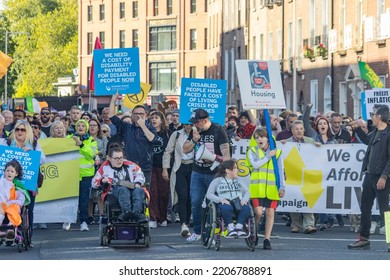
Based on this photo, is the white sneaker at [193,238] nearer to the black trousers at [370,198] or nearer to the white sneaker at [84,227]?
the black trousers at [370,198]

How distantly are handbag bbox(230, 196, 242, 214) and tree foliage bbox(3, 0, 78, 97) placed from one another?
97.4m

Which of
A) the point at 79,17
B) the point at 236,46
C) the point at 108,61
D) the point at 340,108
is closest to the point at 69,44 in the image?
the point at 79,17

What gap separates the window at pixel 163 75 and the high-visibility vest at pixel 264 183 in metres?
87.6

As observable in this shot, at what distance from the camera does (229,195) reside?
643 inches

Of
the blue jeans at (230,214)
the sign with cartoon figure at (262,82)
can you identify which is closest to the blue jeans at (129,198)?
the blue jeans at (230,214)

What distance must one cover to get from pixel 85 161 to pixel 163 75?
279ft

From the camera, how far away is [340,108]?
45.0 m

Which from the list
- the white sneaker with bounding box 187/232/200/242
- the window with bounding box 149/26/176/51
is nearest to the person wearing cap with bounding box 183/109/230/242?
the white sneaker with bounding box 187/232/200/242

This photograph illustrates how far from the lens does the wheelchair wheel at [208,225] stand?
16141 millimetres

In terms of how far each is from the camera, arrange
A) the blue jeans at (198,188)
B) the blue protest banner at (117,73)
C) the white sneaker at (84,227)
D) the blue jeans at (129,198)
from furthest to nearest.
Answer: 1. the blue protest banner at (117,73)
2. the white sneaker at (84,227)
3. the blue jeans at (198,188)
4. the blue jeans at (129,198)

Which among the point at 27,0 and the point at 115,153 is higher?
the point at 27,0

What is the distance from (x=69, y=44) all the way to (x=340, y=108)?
73.5m

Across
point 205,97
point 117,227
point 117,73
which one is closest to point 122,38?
point 117,73
